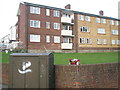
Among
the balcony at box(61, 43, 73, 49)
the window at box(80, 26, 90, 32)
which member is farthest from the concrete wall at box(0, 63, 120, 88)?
the window at box(80, 26, 90, 32)

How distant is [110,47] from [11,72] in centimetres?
3386

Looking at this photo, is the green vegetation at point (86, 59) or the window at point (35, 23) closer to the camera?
the green vegetation at point (86, 59)

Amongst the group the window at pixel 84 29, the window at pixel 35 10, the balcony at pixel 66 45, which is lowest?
the balcony at pixel 66 45

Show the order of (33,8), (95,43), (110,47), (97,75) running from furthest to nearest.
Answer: (110,47) → (95,43) → (33,8) → (97,75)

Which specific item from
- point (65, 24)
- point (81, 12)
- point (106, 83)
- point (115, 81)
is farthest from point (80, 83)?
point (81, 12)

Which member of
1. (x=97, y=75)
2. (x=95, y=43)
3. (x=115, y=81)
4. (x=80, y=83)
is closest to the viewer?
(x=80, y=83)

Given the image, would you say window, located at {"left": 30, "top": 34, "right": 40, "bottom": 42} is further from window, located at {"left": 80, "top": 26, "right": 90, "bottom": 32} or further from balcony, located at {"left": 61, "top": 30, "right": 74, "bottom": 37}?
window, located at {"left": 80, "top": 26, "right": 90, "bottom": 32}

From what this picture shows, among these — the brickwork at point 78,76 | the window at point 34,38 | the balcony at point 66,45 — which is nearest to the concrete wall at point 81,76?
the brickwork at point 78,76

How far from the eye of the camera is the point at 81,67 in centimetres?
638

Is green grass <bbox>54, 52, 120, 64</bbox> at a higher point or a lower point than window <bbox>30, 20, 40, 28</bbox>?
lower

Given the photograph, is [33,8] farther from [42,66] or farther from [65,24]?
[42,66]

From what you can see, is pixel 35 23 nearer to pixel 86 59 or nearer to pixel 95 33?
pixel 95 33

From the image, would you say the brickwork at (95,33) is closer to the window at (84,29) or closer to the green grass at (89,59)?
the window at (84,29)

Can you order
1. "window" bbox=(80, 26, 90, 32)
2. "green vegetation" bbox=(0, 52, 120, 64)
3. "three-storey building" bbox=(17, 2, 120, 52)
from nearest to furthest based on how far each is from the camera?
"green vegetation" bbox=(0, 52, 120, 64) → "three-storey building" bbox=(17, 2, 120, 52) → "window" bbox=(80, 26, 90, 32)
